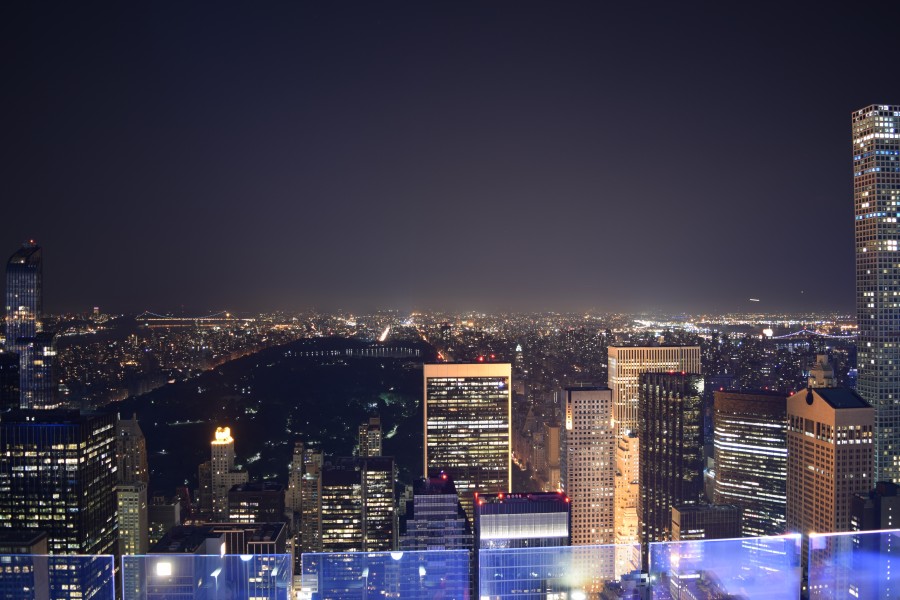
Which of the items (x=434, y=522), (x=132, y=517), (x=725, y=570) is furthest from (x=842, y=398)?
(x=132, y=517)

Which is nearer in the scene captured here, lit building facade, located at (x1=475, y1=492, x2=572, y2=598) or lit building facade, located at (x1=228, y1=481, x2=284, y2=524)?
lit building facade, located at (x1=475, y1=492, x2=572, y2=598)

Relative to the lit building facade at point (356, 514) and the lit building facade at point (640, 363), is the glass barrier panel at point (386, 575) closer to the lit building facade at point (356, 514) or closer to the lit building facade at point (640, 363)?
the lit building facade at point (356, 514)

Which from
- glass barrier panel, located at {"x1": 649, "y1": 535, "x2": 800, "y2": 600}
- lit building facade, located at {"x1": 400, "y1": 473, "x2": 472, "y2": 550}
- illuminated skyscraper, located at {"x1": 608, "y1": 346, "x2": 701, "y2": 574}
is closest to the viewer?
glass barrier panel, located at {"x1": 649, "y1": 535, "x2": 800, "y2": 600}

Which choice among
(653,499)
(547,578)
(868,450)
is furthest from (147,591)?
(653,499)

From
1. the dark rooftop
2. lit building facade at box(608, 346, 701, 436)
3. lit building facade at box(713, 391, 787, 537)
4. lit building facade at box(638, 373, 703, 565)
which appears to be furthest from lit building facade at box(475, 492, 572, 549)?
lit building facade at box(608, 346, 701, 436)

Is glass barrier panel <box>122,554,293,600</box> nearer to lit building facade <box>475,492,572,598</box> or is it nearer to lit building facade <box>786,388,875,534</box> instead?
lit building facade <box>475,492,572,598</box>

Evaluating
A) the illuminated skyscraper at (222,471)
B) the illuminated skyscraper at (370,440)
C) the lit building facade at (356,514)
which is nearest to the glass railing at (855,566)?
the lit building facade at (356,514)
